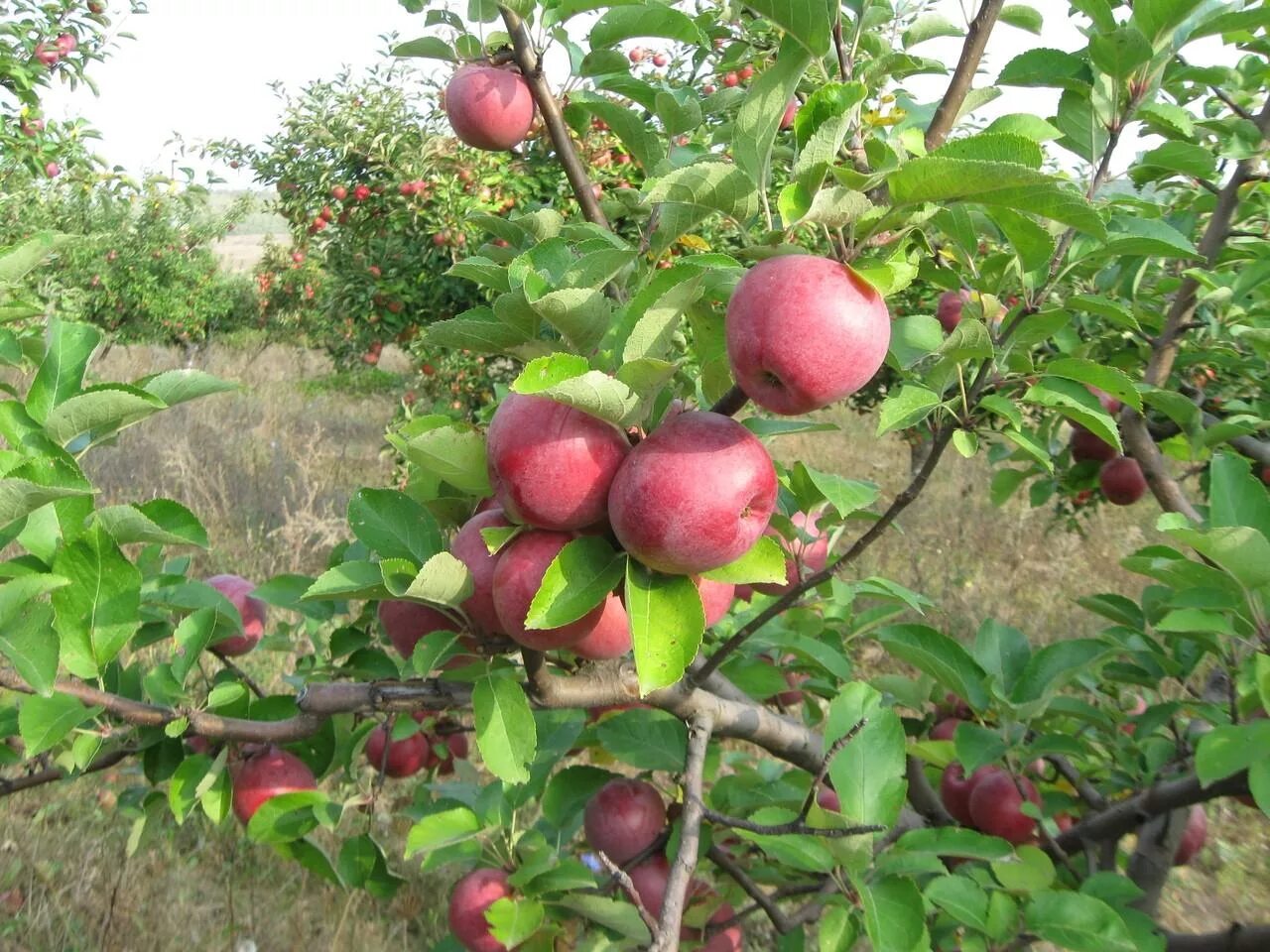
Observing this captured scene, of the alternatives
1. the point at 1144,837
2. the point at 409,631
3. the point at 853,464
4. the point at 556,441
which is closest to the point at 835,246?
the point at 556,441

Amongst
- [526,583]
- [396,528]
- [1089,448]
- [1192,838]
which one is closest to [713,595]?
[526,583]

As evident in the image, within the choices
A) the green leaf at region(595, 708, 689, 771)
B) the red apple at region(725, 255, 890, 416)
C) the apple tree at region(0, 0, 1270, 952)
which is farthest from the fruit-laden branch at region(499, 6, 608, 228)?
the green leaf at region(595, 708, 689, 771)

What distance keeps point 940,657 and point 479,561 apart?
59cm

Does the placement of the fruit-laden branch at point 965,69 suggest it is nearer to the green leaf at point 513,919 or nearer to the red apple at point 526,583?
the red apple at point 526,583

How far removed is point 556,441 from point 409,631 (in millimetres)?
282

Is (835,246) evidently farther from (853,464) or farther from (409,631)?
(853,464)

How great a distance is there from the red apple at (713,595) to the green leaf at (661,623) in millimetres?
45

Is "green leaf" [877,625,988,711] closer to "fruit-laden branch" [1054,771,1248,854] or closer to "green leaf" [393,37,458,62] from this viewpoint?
"fruit-laden branch" [1054,771,1248,854]

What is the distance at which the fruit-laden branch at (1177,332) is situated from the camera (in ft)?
4.05

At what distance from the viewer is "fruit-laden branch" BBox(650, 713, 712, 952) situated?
552 millimetres

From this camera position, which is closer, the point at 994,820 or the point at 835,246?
the point at 835,246

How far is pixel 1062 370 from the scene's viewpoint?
74 centimetres

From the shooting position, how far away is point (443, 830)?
92 cm

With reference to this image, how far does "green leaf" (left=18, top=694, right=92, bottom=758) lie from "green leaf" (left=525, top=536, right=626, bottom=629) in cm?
43
